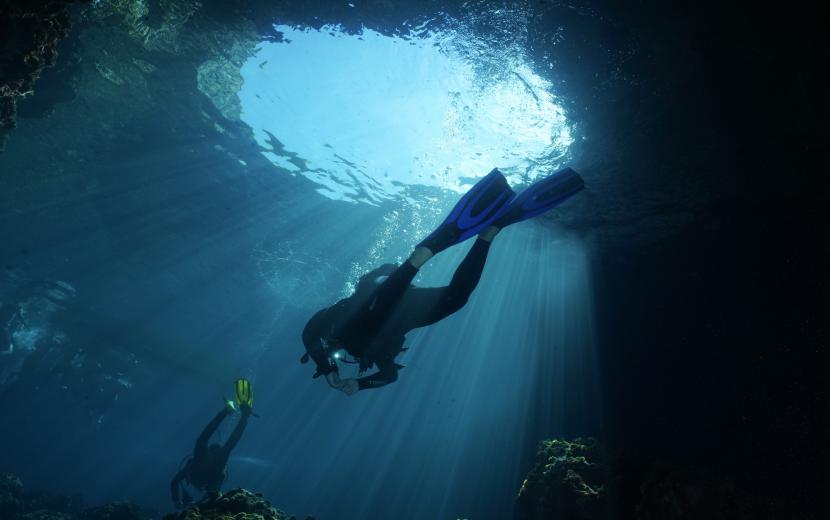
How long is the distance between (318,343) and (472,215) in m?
2.87

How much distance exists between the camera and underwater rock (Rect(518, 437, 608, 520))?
7.83m

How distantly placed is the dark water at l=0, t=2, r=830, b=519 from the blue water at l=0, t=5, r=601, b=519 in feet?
0.50

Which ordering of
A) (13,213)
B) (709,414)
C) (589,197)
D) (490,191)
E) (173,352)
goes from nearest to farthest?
(490,191) < (709,414) < (589,197) < (13,213) < (173,352)

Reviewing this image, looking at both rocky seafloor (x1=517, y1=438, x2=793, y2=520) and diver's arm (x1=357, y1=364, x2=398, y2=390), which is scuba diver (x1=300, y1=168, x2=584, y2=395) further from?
rocky seafloor (x1=517, y1=438, x2=793, y2=520)

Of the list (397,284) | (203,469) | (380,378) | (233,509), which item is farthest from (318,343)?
(203,469)

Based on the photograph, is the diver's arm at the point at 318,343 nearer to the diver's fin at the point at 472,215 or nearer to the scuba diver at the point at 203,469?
the diver's fin at the point at 472,215

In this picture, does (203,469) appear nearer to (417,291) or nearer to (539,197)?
(417,291)

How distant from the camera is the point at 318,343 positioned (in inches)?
227

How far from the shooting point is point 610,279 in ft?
48.8

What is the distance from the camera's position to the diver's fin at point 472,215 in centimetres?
496

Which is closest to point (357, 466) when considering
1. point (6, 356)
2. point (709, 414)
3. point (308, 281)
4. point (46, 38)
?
point (308, 281)

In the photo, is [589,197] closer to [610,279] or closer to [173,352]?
[610,279]

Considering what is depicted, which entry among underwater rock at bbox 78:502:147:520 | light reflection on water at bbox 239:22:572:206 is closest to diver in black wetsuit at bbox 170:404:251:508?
underwater rock at bbox 78:502:147:520

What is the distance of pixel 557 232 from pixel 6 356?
50.6 meters
